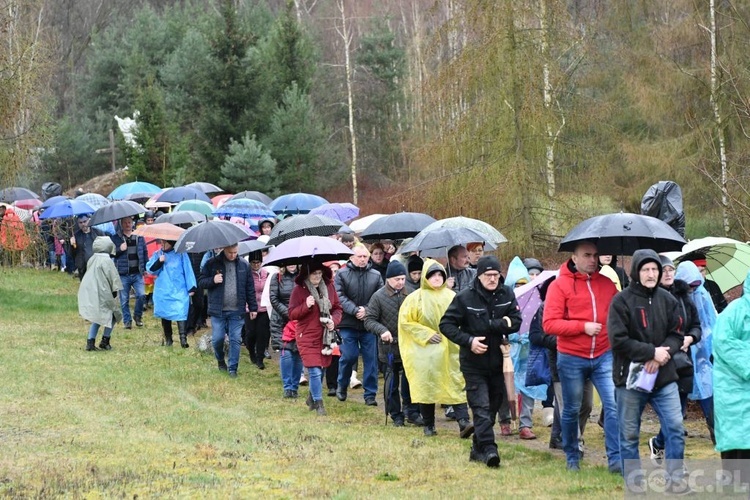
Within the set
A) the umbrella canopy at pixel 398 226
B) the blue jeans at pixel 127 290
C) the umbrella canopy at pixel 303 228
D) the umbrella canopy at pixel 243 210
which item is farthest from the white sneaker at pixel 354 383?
the umbrella canopy at pixel 243 210

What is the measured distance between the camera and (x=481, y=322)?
10148mm

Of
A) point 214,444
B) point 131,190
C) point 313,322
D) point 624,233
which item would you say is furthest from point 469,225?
point 131,190

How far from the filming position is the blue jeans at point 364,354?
14.1 meters

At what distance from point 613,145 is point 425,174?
6.38 m

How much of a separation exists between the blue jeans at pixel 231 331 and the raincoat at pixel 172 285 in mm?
2131

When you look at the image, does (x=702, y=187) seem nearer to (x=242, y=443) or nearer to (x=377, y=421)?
(x=377, y=421)

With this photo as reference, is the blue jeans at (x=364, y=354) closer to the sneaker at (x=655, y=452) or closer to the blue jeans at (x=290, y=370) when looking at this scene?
the blue jeans at (x=290, y=370)

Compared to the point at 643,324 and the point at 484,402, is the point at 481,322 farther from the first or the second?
the point at 643,324

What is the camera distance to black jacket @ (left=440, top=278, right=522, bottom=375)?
33.3 feet

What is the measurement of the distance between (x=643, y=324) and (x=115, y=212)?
1320 cm

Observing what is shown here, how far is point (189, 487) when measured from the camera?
899 centimetres

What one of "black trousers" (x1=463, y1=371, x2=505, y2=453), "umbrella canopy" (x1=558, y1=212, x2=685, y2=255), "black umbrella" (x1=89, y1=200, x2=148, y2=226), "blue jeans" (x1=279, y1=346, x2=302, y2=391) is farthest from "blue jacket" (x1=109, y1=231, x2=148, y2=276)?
"umbrella canopy" (x1=558, y1=212, x2=685, y2=255)

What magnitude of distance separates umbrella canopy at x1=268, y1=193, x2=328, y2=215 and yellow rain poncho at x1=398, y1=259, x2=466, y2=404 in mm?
13514

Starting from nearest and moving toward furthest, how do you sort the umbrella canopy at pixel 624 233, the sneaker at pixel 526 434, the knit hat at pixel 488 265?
the umbrella canopy at pixel 624 233, the knit hat at pixel 488 265, the sneaker at pixel 526 434
